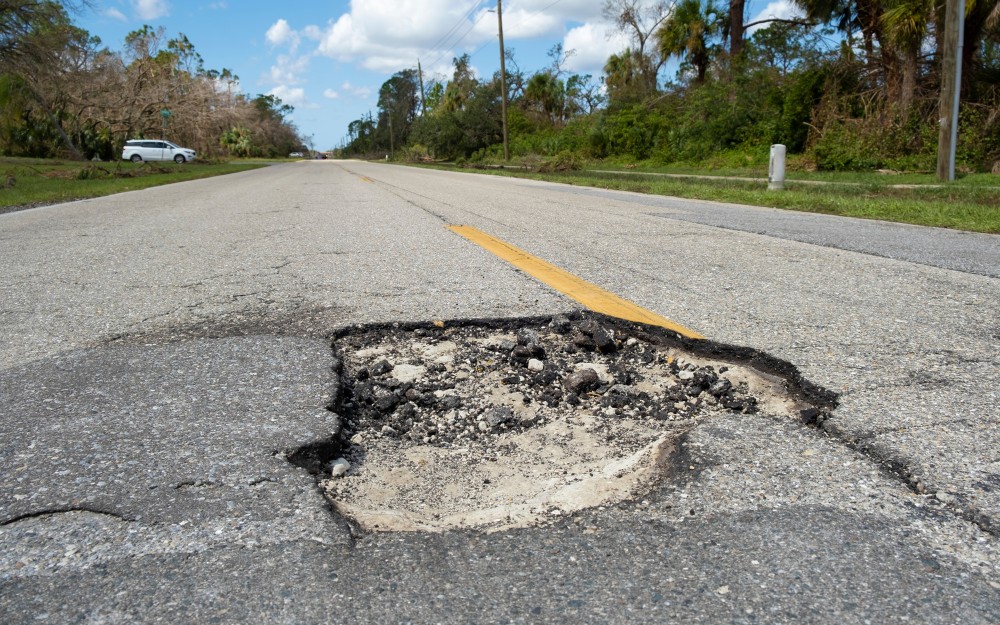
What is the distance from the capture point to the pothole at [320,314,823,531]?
1.79 m

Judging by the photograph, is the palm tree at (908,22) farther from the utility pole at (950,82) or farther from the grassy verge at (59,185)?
the grassy verge at (59,185)

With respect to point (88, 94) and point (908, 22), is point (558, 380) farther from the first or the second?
point (88, 94)

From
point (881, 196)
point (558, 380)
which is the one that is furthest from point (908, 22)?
point (558, 380)

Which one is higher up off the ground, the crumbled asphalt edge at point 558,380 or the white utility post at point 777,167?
the white utility post at point 777,167

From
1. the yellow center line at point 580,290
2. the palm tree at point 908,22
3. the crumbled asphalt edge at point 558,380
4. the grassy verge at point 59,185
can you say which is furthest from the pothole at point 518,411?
the palm tree at point 908,22

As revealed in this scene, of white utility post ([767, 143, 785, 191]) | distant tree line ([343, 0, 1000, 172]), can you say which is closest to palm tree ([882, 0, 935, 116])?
distant tree line ([343, 0, 1000, 172])

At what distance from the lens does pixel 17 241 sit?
6.70 m

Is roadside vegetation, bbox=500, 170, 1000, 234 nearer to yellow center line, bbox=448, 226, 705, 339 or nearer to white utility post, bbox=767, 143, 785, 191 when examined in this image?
white utility post, bbox=767, 143, 785, 191

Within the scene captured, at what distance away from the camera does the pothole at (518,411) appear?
5.86 feet

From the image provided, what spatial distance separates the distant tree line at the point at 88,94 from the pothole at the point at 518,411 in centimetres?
2524

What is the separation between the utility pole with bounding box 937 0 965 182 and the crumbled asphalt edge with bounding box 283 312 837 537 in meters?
12.4

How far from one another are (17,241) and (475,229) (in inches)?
171

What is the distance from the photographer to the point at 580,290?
13.0 feet

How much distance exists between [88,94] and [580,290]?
4421 centimetres
